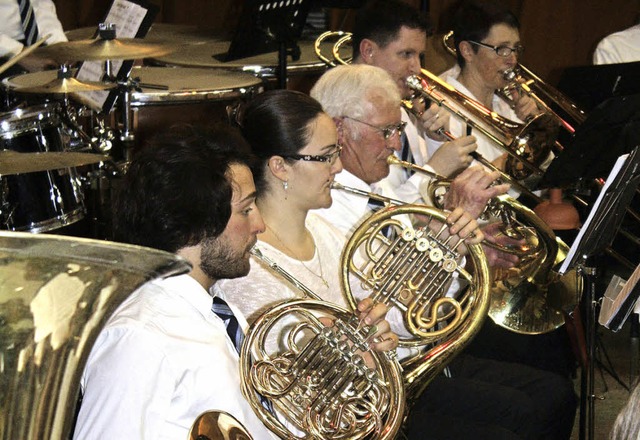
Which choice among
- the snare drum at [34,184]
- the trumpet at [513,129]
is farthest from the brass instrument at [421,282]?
the snare drum at [34,184]

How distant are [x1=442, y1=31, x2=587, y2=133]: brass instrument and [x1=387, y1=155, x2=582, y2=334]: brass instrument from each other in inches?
21.6

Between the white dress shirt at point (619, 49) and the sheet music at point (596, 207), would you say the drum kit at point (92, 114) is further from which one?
the white dress shirt at point (619, 49)

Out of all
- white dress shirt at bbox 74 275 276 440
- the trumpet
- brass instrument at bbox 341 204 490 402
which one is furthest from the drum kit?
the trumpet

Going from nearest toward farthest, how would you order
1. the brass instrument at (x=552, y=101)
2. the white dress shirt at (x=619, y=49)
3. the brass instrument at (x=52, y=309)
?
1. the brass instrument at (x=52, y=309)
2. the brass instrument at (x=552, y=101)
3. the white dress shirt at (x=619, y=49)

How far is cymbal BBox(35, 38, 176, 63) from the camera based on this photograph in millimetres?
2873

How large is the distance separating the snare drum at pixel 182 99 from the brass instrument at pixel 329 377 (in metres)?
1.54

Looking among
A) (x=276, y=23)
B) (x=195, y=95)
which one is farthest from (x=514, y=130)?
(x=195, y=95)

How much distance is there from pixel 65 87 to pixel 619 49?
2.58m

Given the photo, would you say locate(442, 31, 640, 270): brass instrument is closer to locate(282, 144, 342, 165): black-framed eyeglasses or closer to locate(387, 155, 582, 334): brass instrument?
locate(387, 155, 582, 334): brass instrument

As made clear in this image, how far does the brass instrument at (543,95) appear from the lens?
10.5 feet

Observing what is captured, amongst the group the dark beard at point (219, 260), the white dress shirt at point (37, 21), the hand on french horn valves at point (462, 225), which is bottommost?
the white dress shirt at point (37, 21)

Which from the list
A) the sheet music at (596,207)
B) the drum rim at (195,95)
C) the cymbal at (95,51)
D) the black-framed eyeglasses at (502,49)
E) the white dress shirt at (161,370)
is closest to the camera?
the white dress shirt at (161,370)

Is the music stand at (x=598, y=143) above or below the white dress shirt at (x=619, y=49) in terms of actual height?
above

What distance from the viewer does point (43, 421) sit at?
1016 mm
